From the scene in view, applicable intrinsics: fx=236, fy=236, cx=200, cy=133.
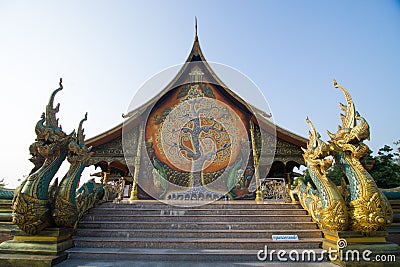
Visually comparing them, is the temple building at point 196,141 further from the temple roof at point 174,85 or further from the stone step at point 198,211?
the stone step at point 198,211

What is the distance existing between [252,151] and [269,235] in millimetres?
4800

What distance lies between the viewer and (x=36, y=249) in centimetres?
340

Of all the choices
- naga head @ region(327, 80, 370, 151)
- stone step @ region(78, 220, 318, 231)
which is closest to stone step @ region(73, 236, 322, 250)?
stone step @ region(78, 220, 318, 231)

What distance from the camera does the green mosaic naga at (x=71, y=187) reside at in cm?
372

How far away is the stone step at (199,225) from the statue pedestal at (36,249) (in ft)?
2.47

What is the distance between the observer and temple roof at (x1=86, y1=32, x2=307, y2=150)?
27.9 feet

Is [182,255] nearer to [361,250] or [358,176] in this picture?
[361,250]

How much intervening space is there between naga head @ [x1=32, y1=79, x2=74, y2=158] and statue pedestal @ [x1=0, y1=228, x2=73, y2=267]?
4.06ft

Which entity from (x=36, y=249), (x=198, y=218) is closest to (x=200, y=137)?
(x=198, y=218)

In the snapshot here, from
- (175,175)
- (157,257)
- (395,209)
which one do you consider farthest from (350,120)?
(175,175)

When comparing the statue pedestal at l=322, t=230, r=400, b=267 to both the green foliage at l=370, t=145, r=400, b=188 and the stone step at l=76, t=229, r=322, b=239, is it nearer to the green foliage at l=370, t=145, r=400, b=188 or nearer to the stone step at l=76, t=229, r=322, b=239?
the stone step at l=76, t=229, r=322, b=239

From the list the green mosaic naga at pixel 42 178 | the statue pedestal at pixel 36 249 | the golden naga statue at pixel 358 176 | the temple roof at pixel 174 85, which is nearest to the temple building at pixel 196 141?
the temple roof at pixel 174 85

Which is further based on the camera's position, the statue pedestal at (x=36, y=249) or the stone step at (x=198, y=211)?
the stone step at (x=198, y=211)

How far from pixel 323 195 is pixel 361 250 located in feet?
2.83
